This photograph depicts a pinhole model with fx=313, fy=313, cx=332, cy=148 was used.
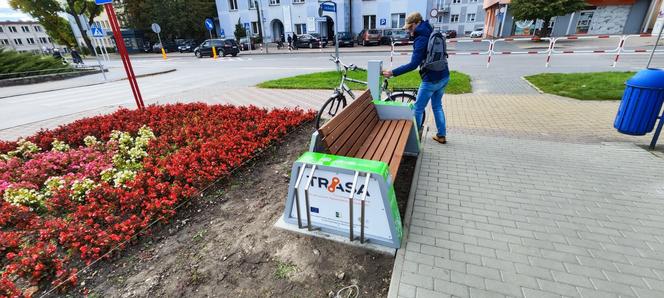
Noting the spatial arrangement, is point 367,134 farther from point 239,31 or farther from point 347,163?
point 239,31

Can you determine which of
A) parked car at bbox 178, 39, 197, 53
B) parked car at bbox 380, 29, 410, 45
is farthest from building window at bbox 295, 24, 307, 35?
parked car at bbox 178, 39, 197, 53

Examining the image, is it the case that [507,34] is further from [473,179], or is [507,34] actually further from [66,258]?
[66,258]

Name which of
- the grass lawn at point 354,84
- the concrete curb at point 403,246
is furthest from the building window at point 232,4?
the concrete curb at point 403,246

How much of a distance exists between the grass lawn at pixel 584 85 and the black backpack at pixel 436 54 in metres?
5.48

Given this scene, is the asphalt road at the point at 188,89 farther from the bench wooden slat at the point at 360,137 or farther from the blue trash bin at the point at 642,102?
the bench wooden slat at the point at 360,137

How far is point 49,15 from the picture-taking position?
146 ft

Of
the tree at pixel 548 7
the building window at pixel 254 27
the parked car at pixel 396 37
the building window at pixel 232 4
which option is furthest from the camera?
the building window at pixel 254 27

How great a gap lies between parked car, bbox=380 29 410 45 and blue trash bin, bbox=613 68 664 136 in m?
25.2

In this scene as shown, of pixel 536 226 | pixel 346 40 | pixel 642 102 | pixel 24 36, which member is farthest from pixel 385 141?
pixel 24 36

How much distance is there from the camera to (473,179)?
395 cm

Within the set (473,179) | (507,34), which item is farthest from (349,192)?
(507,34)

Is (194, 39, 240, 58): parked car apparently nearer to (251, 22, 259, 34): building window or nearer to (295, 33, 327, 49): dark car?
(295, 33, 327, 49): dark car

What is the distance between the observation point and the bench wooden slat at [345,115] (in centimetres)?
286

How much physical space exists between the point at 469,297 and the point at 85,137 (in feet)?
21.9
